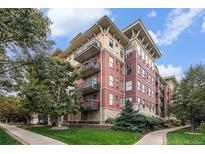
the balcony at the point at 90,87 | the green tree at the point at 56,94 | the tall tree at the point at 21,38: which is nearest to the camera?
the tall tree at the point at 21,38

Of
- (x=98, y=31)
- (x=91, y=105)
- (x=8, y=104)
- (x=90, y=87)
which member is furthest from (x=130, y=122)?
(x=8, y=104)

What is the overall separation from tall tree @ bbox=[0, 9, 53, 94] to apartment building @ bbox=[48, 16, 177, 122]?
32.1 ft

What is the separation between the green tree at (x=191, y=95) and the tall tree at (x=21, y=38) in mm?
12371

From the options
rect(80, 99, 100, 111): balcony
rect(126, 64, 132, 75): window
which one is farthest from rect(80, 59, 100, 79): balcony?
rect(126, 64, 132, 75): window

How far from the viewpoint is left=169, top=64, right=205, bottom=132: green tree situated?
62.8ft

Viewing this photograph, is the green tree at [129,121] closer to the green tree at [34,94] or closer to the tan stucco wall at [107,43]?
the green tree at [34,94]

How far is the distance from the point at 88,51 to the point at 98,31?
221cm

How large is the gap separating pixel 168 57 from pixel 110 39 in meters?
10.5

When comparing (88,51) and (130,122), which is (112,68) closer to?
(88,51)

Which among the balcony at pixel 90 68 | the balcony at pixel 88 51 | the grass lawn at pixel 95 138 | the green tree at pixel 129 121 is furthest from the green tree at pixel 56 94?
the grass lawn at pixel 95 138

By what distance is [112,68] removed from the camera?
24.0 meters

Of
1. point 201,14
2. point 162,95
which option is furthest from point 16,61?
point 162,95

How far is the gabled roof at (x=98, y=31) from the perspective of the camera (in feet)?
72.3

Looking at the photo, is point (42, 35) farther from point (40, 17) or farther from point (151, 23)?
point (151, 23)
